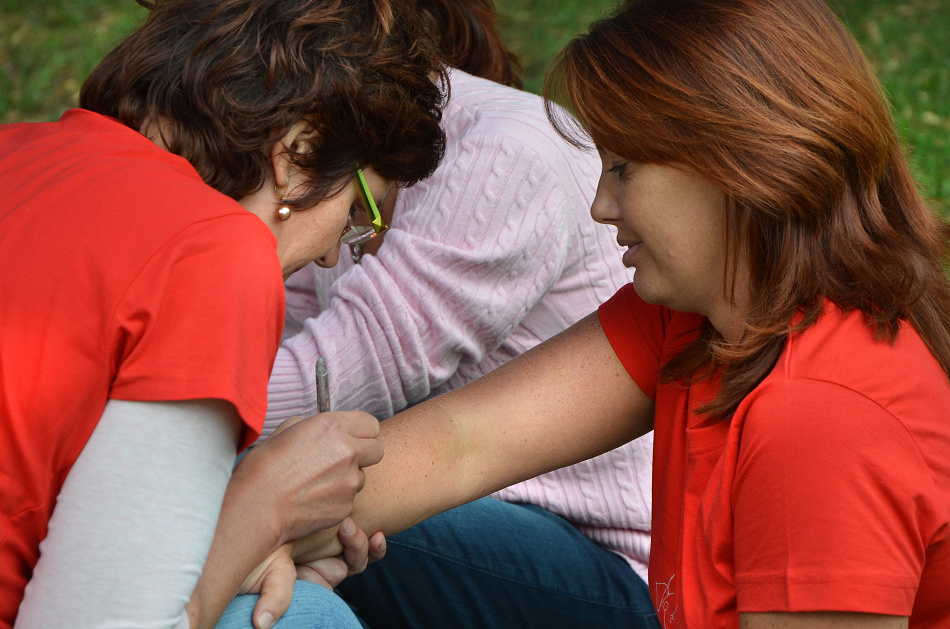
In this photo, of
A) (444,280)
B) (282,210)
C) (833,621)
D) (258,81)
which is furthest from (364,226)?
(833,621)

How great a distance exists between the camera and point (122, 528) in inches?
49.3

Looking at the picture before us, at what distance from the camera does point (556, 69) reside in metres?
1.74

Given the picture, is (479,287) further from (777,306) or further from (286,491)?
(777,306)

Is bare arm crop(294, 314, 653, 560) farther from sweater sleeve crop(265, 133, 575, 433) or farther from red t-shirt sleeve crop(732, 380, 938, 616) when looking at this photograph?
red t-shirt sleeve crop(732, 380, 938, 616)

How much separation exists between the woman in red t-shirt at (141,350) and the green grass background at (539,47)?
3.59 metres

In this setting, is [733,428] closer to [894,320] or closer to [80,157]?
[894,320]

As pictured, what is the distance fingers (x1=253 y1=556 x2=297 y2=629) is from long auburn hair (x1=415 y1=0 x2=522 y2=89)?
1368 millimetres

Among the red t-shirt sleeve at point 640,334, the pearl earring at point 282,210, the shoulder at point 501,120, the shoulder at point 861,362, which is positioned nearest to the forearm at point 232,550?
the pearl earring at point 282,210

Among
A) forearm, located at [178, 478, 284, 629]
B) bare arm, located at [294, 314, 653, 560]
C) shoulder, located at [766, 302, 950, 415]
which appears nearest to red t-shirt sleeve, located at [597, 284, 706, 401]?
bare arm, located at [294, 314, 653, 560]

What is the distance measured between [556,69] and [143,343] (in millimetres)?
879

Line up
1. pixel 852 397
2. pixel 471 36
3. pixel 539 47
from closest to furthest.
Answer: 1. pixel 852 397
2. pixel 471 36
3. pixel 539 47

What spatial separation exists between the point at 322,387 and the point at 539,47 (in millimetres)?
5112

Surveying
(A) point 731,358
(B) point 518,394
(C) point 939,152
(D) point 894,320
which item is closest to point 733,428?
(A) point 731,358

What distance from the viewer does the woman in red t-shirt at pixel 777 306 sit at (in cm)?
133
